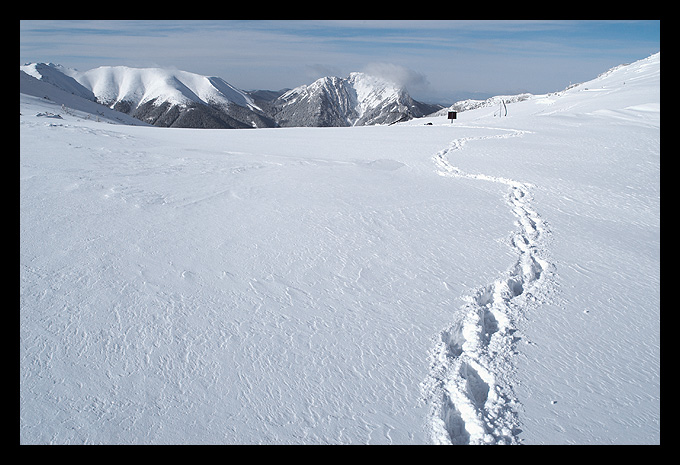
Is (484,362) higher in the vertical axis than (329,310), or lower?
lower

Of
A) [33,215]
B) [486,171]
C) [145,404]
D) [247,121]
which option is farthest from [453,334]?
[247,121]

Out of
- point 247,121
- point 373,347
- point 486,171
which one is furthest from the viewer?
point 247,121

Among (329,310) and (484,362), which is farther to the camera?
(329,310)

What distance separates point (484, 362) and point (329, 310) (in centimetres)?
126

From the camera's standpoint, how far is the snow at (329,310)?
246 centimetres

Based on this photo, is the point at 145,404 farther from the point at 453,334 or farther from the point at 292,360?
the point at 453,334

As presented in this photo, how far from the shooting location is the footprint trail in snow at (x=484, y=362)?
2.46 m

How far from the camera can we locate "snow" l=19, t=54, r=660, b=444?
2.46 meters

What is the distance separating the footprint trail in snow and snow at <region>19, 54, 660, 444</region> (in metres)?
0.02

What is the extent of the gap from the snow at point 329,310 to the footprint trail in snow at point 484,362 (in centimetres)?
2

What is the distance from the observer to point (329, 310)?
3457mm

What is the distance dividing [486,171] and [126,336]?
7.34 m

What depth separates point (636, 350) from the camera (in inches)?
127

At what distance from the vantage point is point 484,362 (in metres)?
2.98
